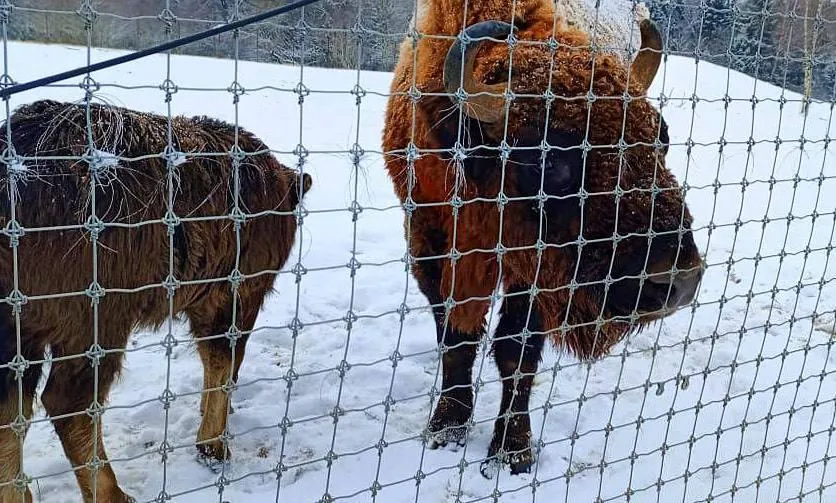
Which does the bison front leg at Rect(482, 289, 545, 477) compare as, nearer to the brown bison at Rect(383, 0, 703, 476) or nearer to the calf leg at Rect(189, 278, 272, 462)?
the brown bison at Rect(383, 0, 703, 476)

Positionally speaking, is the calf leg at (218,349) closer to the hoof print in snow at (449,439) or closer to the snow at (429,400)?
the snow at (429,400)

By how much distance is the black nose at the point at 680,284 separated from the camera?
9.74 feet

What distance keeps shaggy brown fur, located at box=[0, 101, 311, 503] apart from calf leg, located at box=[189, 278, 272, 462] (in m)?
0.20

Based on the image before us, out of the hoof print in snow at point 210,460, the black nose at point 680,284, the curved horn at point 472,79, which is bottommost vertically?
the hoof print in snow at point 210,460

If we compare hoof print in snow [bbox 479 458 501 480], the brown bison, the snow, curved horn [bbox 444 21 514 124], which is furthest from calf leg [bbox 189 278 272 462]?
curved horn [bbox 444 21 514 124]

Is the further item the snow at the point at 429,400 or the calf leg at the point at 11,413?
the snow at the point at 429,400

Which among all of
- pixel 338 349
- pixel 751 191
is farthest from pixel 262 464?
pixel 751 191

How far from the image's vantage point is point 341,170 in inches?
395

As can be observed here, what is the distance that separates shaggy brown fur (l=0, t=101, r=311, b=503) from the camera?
261 centimetres

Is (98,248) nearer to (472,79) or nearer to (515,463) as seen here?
(472,79)

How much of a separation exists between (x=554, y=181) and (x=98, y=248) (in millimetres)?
1821

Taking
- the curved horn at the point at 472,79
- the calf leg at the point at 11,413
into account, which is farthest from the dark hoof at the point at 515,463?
the calf leg at the point at 11,413

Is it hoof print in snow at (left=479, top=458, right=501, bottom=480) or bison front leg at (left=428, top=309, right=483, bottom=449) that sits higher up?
bison front leg at (left=428, top=309, right=483, bottom=449)

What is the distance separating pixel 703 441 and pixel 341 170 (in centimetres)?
680
